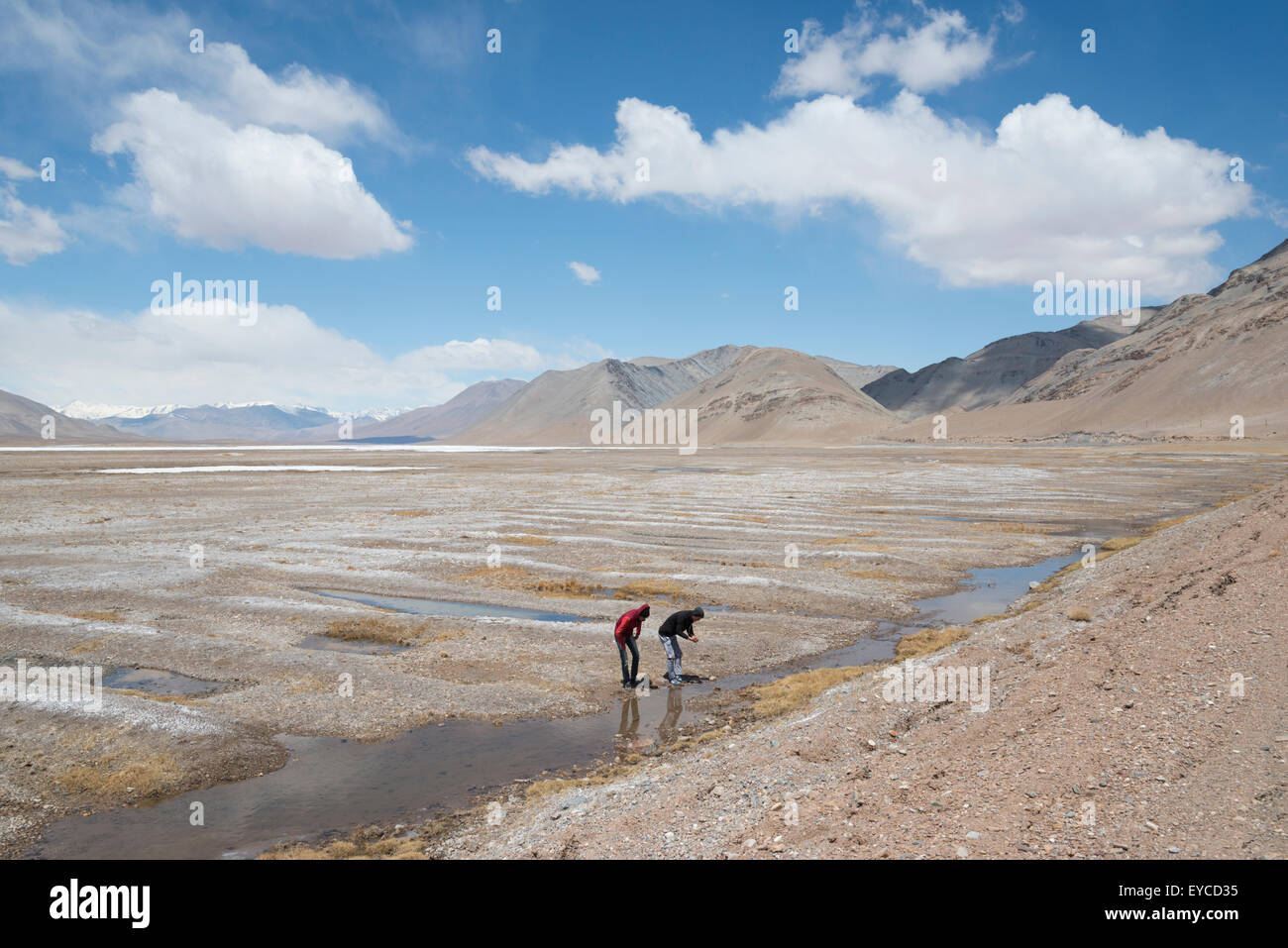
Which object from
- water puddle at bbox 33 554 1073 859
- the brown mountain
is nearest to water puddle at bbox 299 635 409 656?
water puddle at bbox 33 554 1073 859

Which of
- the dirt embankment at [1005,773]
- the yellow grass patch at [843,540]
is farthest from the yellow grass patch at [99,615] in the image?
the yellow grass patch at [843,540]

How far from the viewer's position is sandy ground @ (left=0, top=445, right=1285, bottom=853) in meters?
12.3

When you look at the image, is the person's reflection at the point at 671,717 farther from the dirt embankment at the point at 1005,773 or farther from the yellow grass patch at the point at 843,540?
the yellow grass patch at the point at 843,540

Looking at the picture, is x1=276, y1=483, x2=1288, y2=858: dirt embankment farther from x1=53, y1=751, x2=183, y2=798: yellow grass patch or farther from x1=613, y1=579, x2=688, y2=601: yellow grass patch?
x1=613, y1=579, x2=688, y2=601: yellow grass patch

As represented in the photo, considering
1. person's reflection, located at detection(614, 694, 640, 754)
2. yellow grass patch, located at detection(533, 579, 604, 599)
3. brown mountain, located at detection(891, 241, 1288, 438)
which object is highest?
brown mountain, located at detection(891, 241, 1288, 438)

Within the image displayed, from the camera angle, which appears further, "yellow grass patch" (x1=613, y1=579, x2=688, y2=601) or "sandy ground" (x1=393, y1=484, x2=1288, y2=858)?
"yellow grass patch" (x1=613, y1=579, x2=688, y2=601)

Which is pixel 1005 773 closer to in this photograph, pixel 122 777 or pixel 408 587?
pixel 122 777

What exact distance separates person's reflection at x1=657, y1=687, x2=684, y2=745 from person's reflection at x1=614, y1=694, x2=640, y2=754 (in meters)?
0.44

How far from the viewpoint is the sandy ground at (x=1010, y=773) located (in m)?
6.84

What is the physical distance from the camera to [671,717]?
13.7 metres

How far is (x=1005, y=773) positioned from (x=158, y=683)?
15.8 metres

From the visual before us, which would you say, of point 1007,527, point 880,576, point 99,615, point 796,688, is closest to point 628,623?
point 796,688
